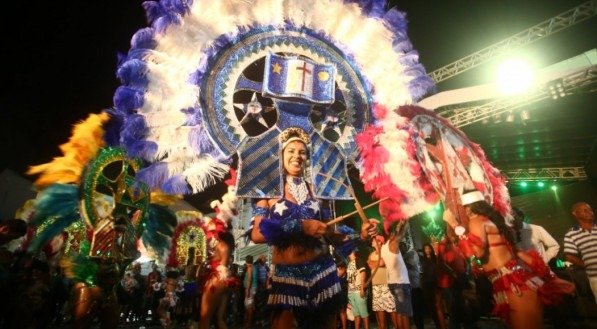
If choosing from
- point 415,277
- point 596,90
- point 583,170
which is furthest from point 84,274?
point 583,170

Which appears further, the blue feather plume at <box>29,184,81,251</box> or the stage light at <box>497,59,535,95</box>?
the stage light at <box>497,59,535,95</box>

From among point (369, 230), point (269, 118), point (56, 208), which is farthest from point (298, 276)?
point (56, 208)

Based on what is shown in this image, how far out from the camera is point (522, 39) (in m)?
9.12

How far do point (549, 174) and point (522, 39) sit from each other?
285 inches

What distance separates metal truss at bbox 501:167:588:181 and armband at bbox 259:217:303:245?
1490 centimetres

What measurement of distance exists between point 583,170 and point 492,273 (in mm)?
13483

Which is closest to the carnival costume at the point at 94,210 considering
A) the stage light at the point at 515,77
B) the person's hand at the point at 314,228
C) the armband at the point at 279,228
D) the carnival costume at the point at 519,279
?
the armband at the point at 279,228

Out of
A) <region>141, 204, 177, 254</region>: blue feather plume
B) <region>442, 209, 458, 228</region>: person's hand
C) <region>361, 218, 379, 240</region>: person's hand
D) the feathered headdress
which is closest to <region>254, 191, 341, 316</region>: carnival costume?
<region>361, 218, 379, 240</region>: person's hand

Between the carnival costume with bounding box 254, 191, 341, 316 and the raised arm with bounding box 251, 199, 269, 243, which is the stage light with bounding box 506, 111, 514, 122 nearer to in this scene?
the carnival costume with bounding box 254, 191, 341, 316

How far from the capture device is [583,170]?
13133mm

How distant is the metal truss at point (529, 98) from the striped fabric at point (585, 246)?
4953 mm

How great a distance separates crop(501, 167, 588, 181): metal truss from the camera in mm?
13219

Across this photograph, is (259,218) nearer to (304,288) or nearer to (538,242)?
(304,288)

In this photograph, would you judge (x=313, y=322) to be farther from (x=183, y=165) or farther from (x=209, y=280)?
(x=209, y=280)
